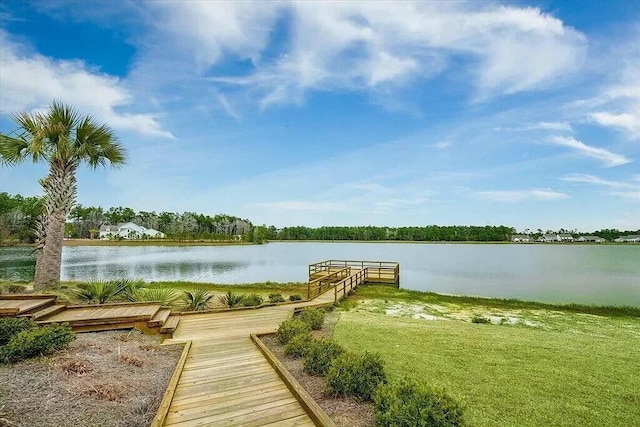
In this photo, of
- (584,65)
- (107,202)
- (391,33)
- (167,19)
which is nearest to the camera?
(167,19)

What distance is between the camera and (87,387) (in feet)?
13.0

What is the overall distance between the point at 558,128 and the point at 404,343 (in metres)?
22.1

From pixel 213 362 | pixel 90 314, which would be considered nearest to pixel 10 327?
pixel 90 314

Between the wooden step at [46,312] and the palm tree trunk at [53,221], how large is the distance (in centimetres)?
415

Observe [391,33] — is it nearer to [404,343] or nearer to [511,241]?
[404,343]

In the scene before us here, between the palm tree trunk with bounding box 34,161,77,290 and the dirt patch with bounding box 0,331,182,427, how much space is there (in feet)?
23.2

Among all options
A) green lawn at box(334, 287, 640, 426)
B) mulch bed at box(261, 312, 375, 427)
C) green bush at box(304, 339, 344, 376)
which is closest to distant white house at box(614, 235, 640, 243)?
green lawn at box(334, 287, 640, 426)

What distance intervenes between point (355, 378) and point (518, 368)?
3.20 m

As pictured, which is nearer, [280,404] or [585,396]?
[280,404]

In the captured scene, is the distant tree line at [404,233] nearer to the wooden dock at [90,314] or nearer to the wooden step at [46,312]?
the wooden dock at [90,314]

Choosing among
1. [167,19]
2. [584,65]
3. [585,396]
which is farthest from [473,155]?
[585,396]

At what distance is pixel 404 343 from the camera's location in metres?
6.80

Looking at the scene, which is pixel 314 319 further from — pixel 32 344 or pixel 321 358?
pixel 32 344

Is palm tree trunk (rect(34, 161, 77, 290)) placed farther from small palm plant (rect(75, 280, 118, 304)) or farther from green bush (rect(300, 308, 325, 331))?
green bush (rect(300, 308, 325, 331))
